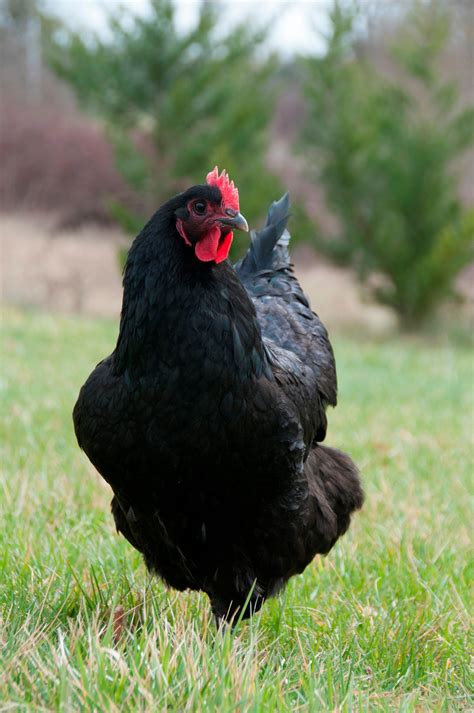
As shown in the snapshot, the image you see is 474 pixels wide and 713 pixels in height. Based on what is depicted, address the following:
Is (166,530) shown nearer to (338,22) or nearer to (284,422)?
(284,422)

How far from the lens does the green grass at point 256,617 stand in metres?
2.09

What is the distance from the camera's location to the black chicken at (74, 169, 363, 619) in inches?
102

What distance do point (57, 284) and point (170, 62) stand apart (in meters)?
4.62

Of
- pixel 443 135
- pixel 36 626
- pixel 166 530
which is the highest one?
pixel 443 135

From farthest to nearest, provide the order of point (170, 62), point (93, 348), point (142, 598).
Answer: point (170, 62)
point (93, 348)
point (142, 598)

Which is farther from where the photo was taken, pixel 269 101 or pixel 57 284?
pixel 269 101

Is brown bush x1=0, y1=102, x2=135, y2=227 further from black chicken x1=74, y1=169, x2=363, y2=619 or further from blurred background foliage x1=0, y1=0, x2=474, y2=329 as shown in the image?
black chicken x1=74, y1=169, x2=363, y2=619

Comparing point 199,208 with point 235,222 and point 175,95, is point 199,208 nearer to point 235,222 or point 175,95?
point 235,222

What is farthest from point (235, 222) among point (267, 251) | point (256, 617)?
point (267, 251)

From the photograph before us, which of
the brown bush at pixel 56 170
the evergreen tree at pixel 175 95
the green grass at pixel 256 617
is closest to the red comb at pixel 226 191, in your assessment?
the green grass at pixel 256 617

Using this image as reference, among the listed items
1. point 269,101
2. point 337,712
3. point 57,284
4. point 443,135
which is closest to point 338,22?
point 443,135

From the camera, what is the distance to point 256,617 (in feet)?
9.66

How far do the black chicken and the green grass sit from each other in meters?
0.23

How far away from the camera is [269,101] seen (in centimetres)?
1753
